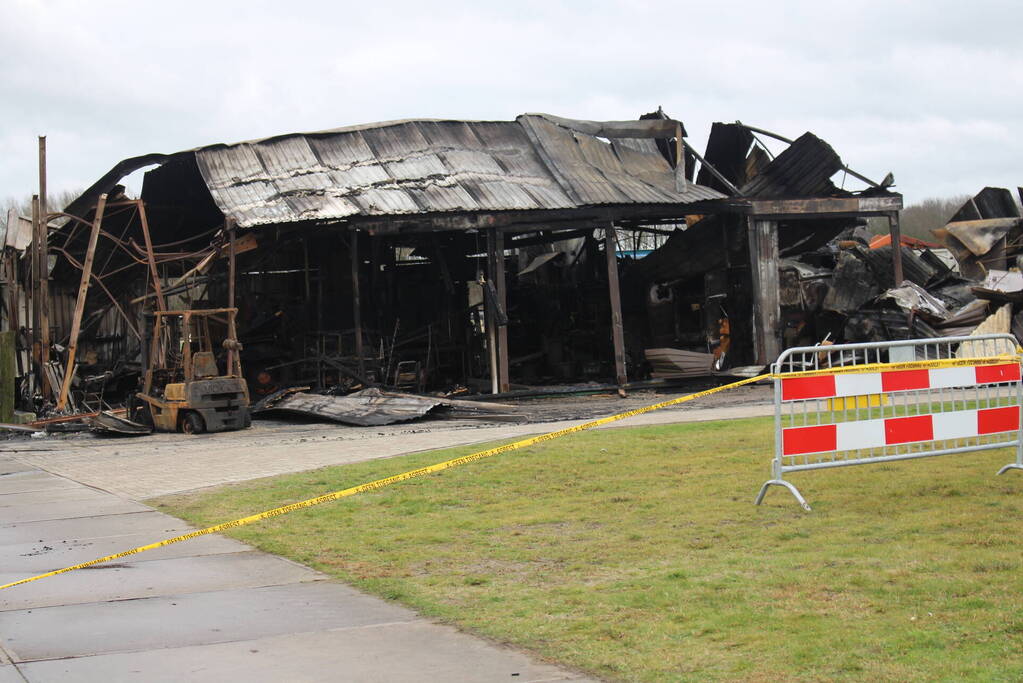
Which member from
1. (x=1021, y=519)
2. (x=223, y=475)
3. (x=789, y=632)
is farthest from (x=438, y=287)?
(x=789, y=632)

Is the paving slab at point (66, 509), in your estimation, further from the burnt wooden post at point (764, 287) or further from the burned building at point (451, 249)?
the burnt wooden post at point (764, 287)

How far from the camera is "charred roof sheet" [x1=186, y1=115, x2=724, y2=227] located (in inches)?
956

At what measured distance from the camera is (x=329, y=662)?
5.52 metres

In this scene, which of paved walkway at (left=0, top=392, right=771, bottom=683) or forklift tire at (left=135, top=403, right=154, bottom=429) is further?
forklift tire at (left=135, top=403, right=154, bottom=429)

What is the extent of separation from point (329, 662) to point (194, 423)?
1602 cm

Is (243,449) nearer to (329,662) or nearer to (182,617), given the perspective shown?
(182,617)

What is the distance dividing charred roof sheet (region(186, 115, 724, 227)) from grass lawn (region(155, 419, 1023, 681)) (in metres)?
12.4

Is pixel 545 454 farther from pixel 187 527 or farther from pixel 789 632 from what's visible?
pixel 789 632

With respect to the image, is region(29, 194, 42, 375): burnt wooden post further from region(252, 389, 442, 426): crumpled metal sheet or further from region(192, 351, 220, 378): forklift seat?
region(252, 389, 442, 426): crumpled metal sheet

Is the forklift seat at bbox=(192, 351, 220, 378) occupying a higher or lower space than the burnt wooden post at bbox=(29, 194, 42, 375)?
lower

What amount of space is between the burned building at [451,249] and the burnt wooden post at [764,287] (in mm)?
52

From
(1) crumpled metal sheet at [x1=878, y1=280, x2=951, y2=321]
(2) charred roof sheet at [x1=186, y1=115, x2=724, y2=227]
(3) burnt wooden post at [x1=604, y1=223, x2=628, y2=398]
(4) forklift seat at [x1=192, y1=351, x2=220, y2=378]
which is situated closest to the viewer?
(4) forklift seat at [x1=192, y1=351, x2=220, y2=378]

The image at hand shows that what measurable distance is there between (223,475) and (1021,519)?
370 inches

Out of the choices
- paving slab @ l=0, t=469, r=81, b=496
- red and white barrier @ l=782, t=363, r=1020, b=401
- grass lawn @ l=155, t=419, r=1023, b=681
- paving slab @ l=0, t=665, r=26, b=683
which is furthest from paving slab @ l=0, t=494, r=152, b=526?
red and white barrier @ l=782, t=363, r=1020, b=401
